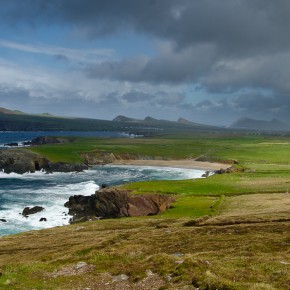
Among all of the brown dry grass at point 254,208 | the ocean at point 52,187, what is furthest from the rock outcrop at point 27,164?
the brown dry grass at point 254,208

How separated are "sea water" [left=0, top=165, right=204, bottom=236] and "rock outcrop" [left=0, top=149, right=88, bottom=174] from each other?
4.24 metres

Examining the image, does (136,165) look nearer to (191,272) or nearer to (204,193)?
(204,193)

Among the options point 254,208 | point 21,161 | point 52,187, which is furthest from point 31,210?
point 21,161

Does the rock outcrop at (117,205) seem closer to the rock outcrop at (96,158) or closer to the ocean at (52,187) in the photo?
the ocean at (52,187)

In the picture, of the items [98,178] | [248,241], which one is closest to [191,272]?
[248,241]

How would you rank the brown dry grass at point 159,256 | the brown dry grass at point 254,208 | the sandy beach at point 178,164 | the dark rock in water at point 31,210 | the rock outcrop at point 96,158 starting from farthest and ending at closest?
1. the rock outcrop at point 96,158
2. the sandy beach at point 178,164
3. the dark rock in water at point 31,210
4. the brown dry grass at point 254,208
5. the brown dry grass at point 159,256

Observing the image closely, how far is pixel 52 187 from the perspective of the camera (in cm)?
12425

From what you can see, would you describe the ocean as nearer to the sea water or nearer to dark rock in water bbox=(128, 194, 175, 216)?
the sea water

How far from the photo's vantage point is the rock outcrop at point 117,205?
81.6m

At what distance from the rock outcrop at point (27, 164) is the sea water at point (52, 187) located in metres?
4.24

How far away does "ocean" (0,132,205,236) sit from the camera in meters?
82.1

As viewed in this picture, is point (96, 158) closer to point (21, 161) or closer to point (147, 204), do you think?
point (21, 161)

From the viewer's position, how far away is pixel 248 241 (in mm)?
42719

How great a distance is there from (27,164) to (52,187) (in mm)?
41213
